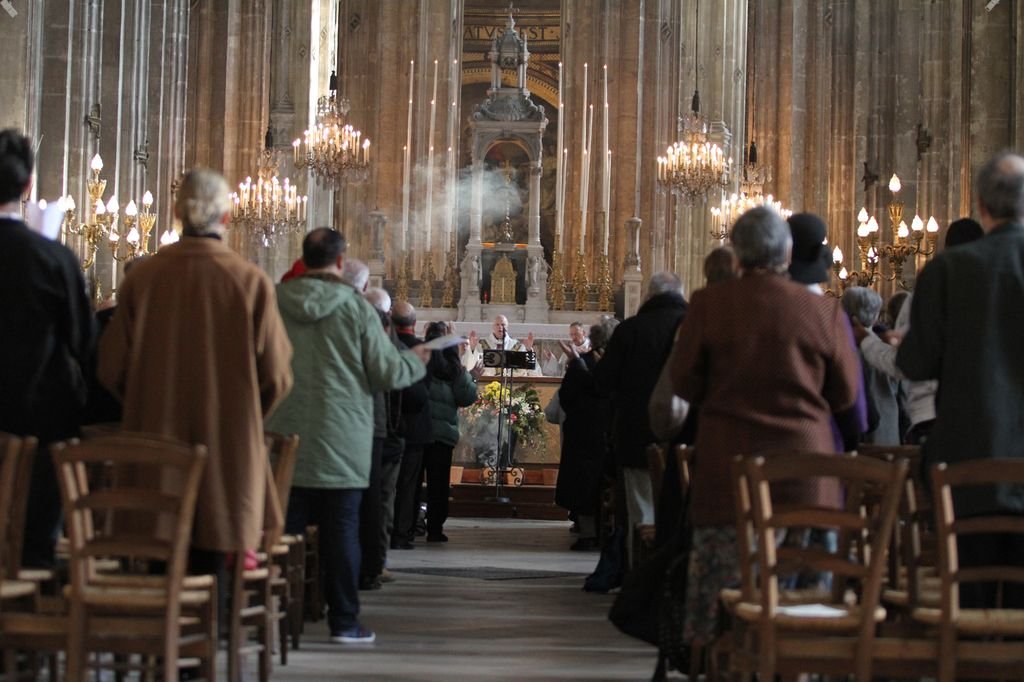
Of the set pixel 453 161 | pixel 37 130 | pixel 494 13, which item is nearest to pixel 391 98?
pixel 453 161

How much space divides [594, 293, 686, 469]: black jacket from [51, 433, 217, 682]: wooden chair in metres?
3.65

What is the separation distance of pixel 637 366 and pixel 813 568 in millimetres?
3871

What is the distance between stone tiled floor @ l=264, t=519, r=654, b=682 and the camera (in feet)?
22.0

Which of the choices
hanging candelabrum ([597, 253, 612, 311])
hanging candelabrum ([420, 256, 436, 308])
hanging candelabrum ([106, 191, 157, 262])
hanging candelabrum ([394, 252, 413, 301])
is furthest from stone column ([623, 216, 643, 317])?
hanging candelabrum ([106, 191, 157, 262])

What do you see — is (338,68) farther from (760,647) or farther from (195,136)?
(760,647)

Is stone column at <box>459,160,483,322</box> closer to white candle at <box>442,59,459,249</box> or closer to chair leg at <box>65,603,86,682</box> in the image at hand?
white candle at <box>442,59,459,249</box>

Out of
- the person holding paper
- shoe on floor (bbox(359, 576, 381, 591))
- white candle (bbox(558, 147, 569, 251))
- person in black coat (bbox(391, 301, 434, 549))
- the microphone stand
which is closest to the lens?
shoe on floor (bbox(359, 576, 381, 591))

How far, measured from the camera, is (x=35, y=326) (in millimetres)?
5539

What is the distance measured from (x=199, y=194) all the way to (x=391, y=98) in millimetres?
20219

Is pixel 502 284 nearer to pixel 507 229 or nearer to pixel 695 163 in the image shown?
pixel 507 229

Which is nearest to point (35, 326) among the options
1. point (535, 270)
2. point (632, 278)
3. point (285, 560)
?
point (285, 560)

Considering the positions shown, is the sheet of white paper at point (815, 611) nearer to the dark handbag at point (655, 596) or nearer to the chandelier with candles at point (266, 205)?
the dark handbag at point (655, 596)

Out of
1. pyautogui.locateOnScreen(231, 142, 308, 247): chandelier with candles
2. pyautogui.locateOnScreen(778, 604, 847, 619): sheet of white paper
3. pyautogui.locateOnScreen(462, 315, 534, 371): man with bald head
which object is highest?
pyautogui.locateOnScreen(231, 142, 308, 247): chandelier with candles

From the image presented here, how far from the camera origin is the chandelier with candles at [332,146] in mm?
23266
